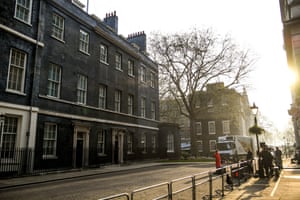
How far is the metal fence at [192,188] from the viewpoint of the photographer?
504cm

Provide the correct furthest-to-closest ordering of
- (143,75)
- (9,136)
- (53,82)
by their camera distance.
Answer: (143,75), (53,82), (9,136)

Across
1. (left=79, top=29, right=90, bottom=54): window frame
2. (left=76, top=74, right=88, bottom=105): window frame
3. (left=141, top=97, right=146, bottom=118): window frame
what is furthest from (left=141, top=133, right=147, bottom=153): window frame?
(left=79, top=29, right=90, bottom=54): window frame

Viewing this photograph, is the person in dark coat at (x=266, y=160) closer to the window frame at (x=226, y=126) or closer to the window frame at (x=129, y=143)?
the window frame at (x=129, y=143)

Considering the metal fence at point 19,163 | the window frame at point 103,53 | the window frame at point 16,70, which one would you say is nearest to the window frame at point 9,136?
the metal fence at point 19,163

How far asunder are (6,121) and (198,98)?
26.9m

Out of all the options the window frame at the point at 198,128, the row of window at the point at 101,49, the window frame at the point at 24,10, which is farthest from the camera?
the window frame at the point at 198,128

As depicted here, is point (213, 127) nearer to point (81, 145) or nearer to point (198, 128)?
point (198, 128)

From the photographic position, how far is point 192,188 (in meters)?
7.43

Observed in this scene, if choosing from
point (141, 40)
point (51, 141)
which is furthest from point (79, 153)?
point (141, 40)

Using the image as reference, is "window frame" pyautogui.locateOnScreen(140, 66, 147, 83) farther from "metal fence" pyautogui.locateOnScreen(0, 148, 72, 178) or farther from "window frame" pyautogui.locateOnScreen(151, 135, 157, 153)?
"metal fence" pyautogui.locateOnScreen(0, 148, 72, 178)

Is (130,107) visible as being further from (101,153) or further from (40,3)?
(40,3)

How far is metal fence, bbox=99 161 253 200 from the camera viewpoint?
5.04 meters

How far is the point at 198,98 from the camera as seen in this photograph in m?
37.9

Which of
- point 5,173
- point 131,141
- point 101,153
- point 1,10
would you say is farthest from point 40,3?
point 131,141
